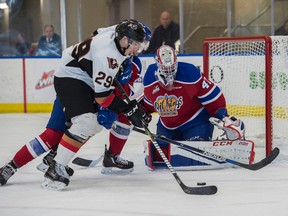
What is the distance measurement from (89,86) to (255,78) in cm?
146

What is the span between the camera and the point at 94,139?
206 inches

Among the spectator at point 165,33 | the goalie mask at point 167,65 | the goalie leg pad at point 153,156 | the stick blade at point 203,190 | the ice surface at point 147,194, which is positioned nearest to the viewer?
the ice surface at point 147,194

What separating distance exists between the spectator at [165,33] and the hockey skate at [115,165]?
3762 mm

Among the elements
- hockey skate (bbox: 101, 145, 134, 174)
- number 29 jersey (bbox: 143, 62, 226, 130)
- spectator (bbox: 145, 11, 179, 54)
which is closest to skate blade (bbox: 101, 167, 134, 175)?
hockey skate (bbox: 101, 145, 134, 174)

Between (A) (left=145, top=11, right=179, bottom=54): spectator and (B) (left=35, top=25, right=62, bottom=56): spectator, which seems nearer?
(A) (left=145, top=11, right=179, bottom=54): spectator

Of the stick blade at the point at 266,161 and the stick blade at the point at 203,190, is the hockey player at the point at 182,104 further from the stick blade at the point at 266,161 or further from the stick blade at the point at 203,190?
the stick blade at the point at 203,190

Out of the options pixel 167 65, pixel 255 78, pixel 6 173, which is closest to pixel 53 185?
pixel 6 173

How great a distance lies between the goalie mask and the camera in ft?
12.1

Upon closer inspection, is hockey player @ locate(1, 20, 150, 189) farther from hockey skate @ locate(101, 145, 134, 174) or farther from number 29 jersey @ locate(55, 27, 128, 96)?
hockey skate @ locate(101, 145, 134, 174)

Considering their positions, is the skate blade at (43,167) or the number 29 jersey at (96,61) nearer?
the number 29 jersey at (96,61)

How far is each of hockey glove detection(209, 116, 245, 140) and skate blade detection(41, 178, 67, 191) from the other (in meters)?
0.93

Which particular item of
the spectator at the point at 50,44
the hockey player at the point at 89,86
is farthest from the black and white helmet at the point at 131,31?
the spectator at the point at 50,44

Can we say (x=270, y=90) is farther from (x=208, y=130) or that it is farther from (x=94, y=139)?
(x=94, y=139)

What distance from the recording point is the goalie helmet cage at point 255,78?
4.12m
